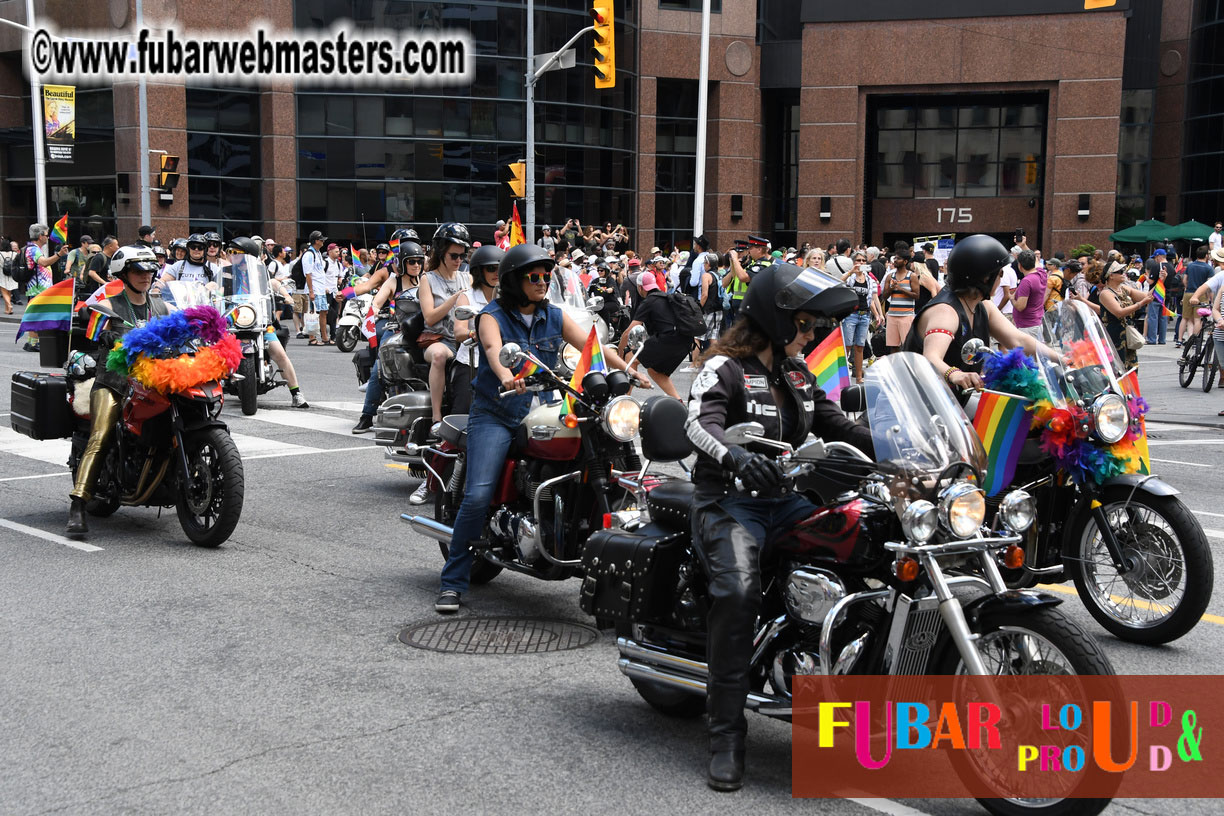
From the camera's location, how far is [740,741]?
14.6 feet

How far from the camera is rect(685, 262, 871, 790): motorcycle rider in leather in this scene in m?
4.39

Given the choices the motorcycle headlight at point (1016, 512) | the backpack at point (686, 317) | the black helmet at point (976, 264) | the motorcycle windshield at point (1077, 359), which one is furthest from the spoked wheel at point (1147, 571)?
the backpack at point (686, 317)

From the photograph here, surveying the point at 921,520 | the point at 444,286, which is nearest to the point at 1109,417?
the point at 921,520

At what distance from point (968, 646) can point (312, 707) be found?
9.01 feet

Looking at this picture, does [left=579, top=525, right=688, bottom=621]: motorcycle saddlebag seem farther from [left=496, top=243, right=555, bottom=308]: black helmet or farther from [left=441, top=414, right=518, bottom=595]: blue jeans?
[left=496, top=243, right=555, bottom=308]: black helmet

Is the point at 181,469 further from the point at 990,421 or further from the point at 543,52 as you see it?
the point at 543,52

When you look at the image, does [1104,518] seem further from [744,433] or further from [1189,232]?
[1189,232]

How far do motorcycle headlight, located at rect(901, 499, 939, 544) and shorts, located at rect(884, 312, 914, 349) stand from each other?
1171cm

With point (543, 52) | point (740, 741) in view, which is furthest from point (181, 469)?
point (543, 52)

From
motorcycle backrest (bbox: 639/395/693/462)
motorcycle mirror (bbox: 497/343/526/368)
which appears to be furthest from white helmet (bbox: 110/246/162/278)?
motorcycle backrest (bbox: 639/395/693/462)

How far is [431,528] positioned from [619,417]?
1798mm

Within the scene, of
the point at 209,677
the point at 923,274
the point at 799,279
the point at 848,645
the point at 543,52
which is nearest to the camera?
the point at 848,645

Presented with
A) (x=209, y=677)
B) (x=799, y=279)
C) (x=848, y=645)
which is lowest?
(x=209, y=677)

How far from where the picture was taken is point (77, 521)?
8.45m
